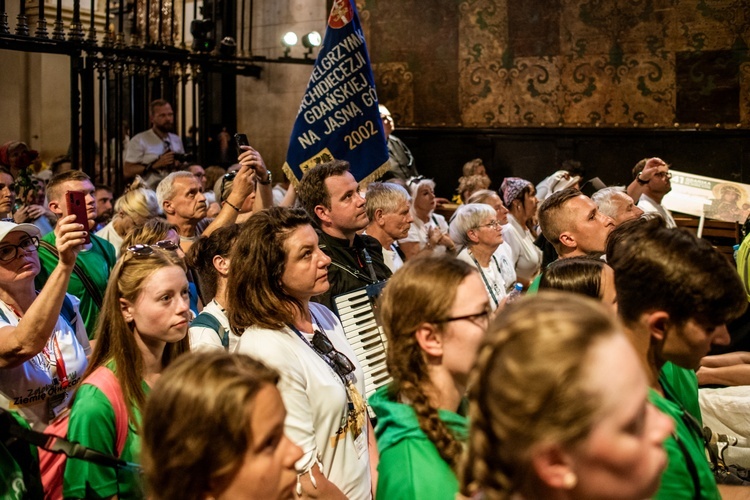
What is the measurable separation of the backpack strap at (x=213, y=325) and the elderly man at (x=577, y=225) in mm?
2019

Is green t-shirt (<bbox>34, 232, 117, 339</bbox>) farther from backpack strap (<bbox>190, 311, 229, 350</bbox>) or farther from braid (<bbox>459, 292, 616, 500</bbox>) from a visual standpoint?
braid (<bbox>459, 292, 616, 500</bbox>)

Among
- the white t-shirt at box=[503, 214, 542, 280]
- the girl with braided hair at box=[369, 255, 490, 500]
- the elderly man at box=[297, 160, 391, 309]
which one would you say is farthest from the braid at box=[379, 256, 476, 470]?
the white t-shirt at box=[503, 214, 542, 280]

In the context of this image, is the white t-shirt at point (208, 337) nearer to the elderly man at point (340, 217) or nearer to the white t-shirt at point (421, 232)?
the elderly man at point (340, 217)

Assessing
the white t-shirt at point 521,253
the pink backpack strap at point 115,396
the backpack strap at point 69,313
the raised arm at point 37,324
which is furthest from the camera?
the white t-shirt at point 521,253

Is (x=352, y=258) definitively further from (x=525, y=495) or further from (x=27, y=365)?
(x=525, y=495)

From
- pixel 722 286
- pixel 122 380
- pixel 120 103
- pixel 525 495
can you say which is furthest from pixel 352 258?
pixel 120 103

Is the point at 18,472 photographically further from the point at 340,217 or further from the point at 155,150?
the point at 155,150

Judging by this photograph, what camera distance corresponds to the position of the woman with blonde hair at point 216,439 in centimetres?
176

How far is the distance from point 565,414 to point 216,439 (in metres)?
0.71

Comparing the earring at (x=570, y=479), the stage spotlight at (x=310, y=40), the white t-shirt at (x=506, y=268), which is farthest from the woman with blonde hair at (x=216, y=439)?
the stage spotlight at (x=310, y=40)

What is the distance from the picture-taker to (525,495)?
146 centimetres

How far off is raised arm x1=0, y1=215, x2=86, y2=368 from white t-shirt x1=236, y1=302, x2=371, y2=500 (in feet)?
2.64

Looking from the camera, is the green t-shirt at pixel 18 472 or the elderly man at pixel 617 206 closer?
the green t-shirt at pixel 18 472

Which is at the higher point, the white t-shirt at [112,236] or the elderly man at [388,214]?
the elderly man at [388,214]
